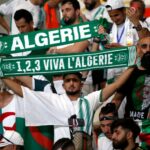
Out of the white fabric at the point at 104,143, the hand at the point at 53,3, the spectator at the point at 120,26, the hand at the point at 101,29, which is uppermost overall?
the hand at the point at 53,3

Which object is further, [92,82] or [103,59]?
[92,82]

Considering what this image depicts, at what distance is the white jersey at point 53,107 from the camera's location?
31.1ft

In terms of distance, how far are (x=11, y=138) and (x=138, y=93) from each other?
5.35 ft

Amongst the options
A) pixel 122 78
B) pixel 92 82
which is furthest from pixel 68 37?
pixel 92 82

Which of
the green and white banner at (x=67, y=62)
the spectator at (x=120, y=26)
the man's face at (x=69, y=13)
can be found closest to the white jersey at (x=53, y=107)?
the green and white banner at (x=67, y=62)

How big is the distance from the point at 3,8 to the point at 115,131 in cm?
399

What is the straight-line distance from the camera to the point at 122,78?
9469 mm

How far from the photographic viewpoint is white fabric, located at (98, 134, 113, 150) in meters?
9.48

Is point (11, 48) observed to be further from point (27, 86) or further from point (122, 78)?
point (122, 78)

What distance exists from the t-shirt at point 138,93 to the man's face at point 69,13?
1.51 m

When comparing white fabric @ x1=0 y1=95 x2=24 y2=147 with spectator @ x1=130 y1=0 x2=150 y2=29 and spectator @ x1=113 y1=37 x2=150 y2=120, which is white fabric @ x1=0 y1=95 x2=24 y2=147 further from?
spectator @ x1=130 y1=0 x2=150 y2=29

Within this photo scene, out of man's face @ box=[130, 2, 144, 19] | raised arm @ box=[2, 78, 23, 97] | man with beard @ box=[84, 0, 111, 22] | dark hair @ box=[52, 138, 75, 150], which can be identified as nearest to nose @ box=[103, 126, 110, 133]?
dark hair @ box=[52, 138, 75, 150]

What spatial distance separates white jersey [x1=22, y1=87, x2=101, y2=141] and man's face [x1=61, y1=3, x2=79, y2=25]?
1569 millimetres

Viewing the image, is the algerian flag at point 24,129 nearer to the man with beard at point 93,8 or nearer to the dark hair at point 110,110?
the dark hair at point 110,110
